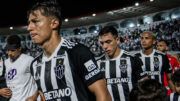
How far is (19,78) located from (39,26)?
1824mm

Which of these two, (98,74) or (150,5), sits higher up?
(150,5)

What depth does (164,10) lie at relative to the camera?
22.5 meters

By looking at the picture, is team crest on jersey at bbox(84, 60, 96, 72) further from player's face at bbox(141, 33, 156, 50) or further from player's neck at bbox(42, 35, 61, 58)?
player's face at bbox(141, 33, 156, 50)

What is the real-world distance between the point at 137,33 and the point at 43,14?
67.5 ft

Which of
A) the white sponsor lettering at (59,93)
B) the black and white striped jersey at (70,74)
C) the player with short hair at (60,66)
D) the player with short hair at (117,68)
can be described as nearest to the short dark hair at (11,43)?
the player with short hair at (117,68)

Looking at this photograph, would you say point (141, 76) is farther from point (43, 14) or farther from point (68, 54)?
point (43, 14)

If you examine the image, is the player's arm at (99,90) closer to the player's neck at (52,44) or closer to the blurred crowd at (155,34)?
the player's neck at (52,44)

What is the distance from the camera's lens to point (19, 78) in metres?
3.13

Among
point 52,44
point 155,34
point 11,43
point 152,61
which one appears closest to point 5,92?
point 11,43

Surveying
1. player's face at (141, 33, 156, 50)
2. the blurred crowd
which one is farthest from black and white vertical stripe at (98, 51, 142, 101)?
the blurred crowd

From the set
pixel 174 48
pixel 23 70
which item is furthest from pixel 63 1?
pixel 23 70

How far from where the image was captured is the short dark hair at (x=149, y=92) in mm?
1113

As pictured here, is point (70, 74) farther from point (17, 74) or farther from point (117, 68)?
point (17, 74)

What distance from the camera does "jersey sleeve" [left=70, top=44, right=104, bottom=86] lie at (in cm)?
149
